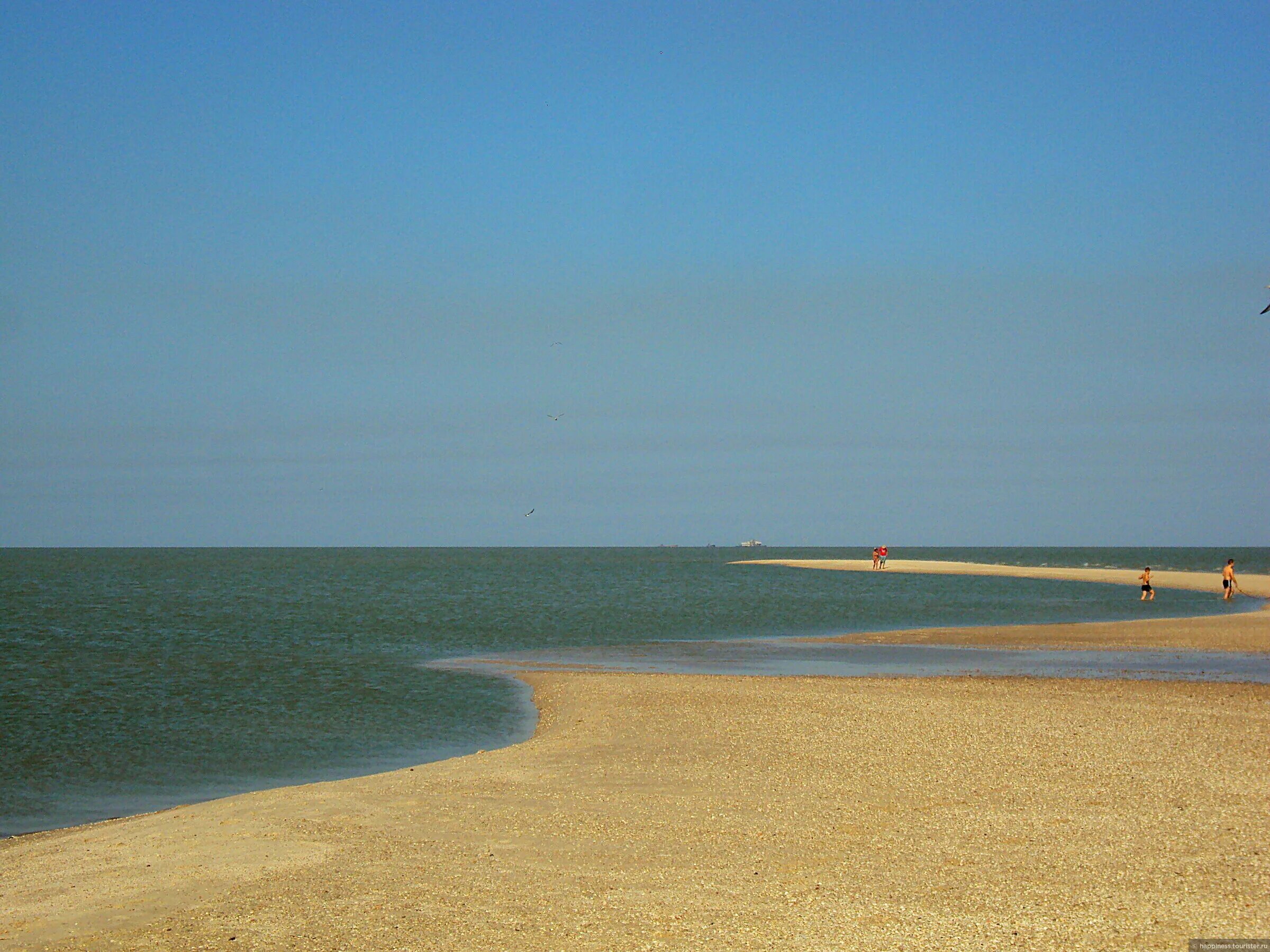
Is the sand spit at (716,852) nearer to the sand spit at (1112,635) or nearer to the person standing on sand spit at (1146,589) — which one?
the sand spit at (1112,635)

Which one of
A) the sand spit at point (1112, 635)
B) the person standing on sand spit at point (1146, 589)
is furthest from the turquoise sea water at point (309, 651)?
the sand spit at point (1112, 635)

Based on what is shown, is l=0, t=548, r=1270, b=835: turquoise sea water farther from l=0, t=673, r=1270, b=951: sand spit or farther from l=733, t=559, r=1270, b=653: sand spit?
l=733, t=559, r=1270, b=653: sand spit

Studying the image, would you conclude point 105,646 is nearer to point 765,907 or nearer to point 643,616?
point 643,616

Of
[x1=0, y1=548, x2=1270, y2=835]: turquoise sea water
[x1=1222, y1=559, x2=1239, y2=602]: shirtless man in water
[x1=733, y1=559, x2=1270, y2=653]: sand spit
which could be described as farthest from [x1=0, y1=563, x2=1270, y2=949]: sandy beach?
[x1=1222, y1=559, x2=1239, y2=602]: shirtless man in water

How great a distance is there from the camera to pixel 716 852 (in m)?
11.3

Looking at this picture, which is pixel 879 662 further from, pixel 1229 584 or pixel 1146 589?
pixel 1229 584

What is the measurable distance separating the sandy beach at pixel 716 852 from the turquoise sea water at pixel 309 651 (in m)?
3.24

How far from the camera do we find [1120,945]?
27.2ft

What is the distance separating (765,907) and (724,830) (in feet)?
8.90

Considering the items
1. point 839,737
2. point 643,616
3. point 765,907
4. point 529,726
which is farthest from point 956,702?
point 643,616

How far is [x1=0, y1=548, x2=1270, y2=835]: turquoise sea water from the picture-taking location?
1870cm

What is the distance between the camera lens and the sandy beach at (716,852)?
9.00m

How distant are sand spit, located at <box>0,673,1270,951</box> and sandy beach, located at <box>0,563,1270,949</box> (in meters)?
0.04

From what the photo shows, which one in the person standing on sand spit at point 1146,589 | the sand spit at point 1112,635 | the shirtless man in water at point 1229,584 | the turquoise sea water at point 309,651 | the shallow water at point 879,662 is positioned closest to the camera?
the turquoise sea water at point 309,651
